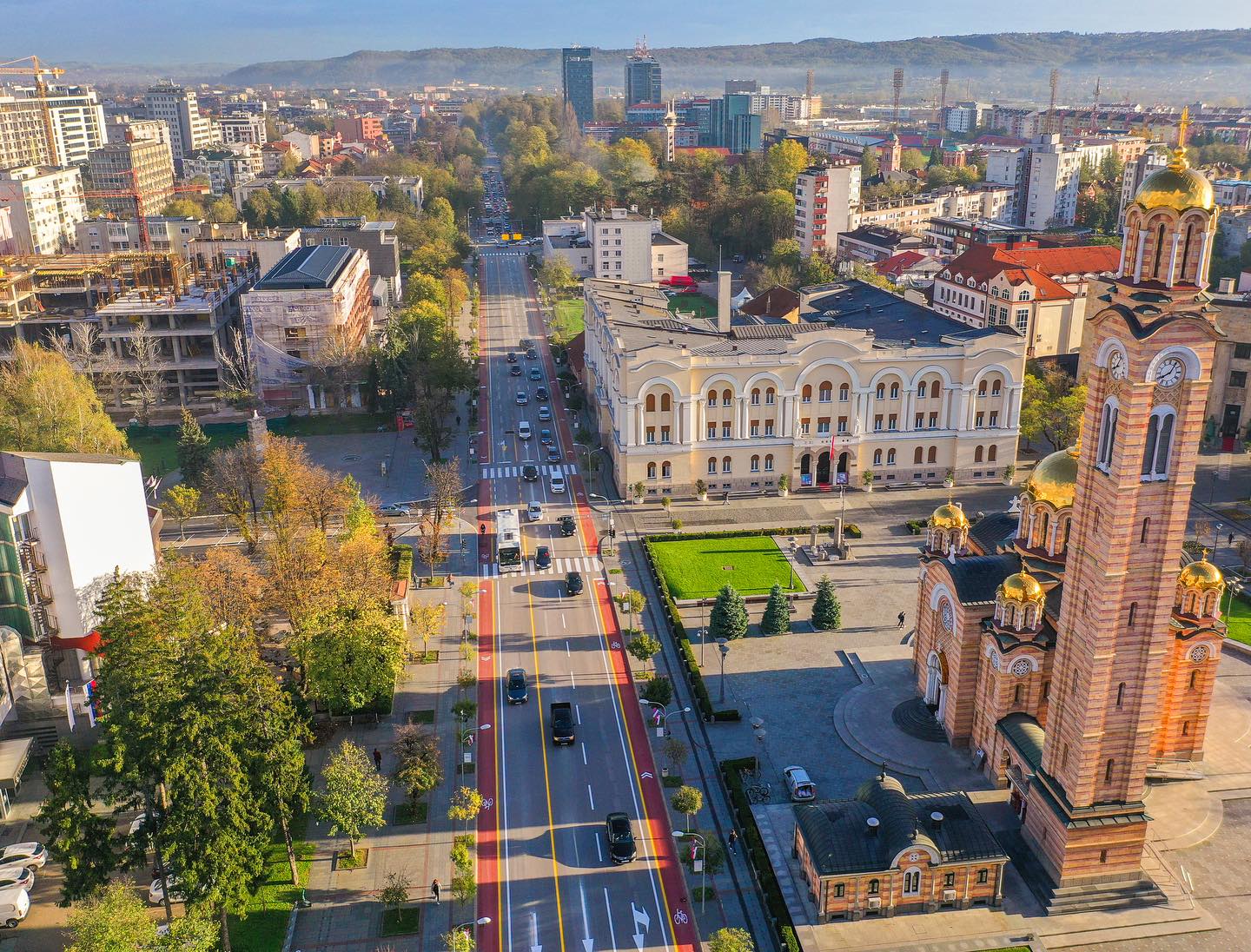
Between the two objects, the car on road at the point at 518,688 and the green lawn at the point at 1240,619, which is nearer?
the car on road at the point at 518,688

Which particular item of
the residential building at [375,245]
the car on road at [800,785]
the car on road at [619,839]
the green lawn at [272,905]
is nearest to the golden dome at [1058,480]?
the car on road at [800,785]

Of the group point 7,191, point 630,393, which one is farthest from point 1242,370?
point 7,191

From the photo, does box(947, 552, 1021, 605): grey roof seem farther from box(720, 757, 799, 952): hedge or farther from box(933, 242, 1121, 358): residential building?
box(933, 242, 1121, 358): residential building

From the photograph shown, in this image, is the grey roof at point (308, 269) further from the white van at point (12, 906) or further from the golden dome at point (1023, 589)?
the golden dome at point (1023, 589)

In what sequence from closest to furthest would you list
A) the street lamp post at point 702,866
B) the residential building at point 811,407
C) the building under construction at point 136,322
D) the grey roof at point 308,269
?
the street lamp post at point 702,866 < the residential building at point 811,407 < the building under construction at point 136,322 < the grey roof at point 308,269

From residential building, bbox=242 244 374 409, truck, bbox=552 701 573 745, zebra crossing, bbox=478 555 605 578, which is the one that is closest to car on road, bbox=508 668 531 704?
truck, bbox=552 701 573 745

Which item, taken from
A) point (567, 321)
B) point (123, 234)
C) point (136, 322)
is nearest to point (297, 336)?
point (136, 322)
